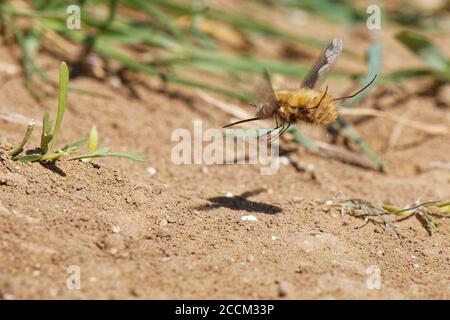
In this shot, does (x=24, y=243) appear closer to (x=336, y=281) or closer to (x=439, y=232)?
(x=336, y=281)

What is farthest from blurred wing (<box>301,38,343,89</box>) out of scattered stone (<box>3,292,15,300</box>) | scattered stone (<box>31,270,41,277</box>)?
scattered stone (<box>3,292,15,300</box>)

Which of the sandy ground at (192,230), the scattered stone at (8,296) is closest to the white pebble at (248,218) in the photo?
the sandy ground at (192,230)

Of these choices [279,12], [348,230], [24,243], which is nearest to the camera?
[24,243]

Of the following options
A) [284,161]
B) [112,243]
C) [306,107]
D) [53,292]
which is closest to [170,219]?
[112,243]

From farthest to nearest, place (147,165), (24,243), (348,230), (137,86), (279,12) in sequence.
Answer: (279,12)
(137,86)
(147,165)
(348,230)
(24,243)

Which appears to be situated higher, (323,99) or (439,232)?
(323,99)

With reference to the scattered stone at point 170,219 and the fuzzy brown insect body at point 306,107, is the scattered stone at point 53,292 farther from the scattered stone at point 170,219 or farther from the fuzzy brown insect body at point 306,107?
the fuzzy brown insect body at point 306,107

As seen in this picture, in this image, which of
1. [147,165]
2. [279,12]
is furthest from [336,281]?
[279,12]

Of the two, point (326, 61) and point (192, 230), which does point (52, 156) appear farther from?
point (326, 61)
